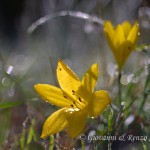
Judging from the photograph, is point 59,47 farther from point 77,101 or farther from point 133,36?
point 77,101

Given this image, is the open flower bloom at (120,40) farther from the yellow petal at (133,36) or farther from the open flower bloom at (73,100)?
the open flower bloom at (73,100)

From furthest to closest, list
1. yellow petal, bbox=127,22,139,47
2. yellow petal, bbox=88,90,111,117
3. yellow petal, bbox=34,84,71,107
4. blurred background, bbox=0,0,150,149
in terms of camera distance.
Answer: blurred background, bbox=0,0,150,149, yellow petal, bbox=127,22,139,47, yellow petal, bbox=34,84,71,107, yellow petal, bbox=88,90,111,117

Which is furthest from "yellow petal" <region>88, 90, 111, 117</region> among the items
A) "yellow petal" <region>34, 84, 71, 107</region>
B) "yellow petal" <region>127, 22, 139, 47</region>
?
"yellow petal" <region>127, 22, 139, 47</region>

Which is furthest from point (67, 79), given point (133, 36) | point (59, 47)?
point (59, 47)

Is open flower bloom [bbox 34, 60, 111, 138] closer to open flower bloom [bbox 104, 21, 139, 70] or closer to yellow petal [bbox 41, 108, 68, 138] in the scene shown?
yellow petal [bbox 41, 108, 68, 138]

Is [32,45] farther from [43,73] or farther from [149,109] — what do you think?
[149,109]

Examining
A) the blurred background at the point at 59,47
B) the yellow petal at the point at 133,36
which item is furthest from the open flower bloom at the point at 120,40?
the blurred background at the point at 59,47
